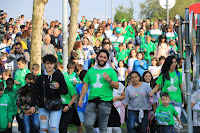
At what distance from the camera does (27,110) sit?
9680 millimetres

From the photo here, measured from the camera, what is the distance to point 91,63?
48.8 ft

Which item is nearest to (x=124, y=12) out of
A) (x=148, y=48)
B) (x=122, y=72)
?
(x=148, y=48)

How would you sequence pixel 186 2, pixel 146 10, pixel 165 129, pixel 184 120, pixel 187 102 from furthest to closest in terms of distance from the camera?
pixel 146 10 → pixel 186 2 → pixel 184 120 → pixel 165 129 → pixel 187 102

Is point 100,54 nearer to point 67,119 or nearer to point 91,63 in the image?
point 67,119

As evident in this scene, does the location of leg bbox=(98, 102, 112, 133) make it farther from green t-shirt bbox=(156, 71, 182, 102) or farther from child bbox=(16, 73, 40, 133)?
child bbox=(16, 73, 40, 133)

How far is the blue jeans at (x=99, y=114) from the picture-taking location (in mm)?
7887

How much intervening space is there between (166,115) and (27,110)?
2987 millimetres

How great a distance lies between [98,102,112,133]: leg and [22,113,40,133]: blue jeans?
2.23m

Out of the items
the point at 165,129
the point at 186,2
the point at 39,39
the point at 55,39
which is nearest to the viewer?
the point at 165,129

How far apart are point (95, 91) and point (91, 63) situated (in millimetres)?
6926

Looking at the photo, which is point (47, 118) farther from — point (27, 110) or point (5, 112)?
point (5, 112)

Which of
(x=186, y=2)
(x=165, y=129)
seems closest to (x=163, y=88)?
(x=165, y=129)

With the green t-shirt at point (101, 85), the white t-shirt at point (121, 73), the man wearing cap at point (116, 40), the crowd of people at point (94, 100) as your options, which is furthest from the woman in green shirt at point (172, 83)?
the man wearing cap at point (116, 40)

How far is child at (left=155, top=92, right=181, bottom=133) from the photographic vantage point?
28.8 feet
